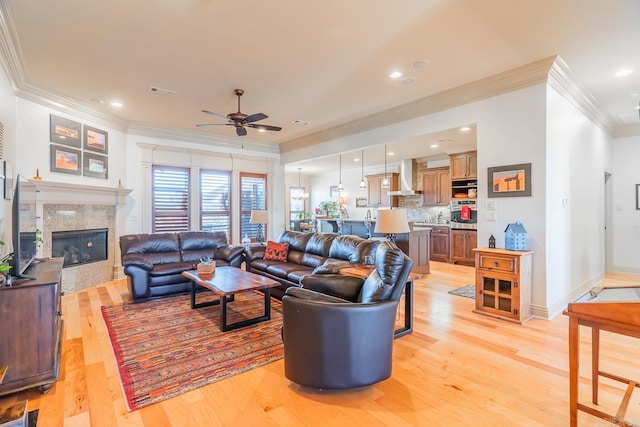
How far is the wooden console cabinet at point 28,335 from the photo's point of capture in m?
2.19

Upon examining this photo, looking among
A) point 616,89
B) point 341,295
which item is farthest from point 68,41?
point 616,89

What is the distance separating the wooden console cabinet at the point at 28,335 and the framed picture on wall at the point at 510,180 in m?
4.68

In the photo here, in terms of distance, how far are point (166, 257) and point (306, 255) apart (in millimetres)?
2278

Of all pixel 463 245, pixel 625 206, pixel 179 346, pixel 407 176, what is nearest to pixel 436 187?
pixel 407 176

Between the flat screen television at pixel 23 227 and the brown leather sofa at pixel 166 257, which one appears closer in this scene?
the flat screen television at pixel 23 227

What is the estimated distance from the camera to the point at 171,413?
2.02 meters

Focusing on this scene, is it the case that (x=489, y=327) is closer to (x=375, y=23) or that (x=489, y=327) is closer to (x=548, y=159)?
(x=548, y=159)

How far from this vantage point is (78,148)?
5.15 m

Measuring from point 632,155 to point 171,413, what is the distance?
27.7ft

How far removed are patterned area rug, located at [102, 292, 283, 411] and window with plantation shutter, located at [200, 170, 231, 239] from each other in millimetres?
3065

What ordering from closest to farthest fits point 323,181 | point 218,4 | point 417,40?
point 218,4 → point 417,40 → point 323,181

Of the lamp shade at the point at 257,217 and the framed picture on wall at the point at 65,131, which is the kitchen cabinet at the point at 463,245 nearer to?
the lamp shade at the point at 257,217

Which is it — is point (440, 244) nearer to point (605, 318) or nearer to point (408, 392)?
point (408, 392)

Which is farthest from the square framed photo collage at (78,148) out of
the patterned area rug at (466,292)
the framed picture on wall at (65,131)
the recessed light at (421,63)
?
the patterned area rug at (466,292)
